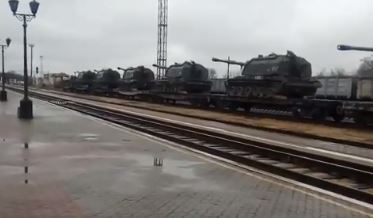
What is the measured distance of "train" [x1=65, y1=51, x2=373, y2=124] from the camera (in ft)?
90.0

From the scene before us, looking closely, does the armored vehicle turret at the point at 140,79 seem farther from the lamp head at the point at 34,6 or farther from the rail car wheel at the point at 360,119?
the rail car wheel at the point at 360,119

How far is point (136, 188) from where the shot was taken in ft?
30.1

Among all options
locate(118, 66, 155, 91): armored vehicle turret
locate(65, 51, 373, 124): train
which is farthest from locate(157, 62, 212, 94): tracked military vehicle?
locate(118, 66, 155, 91): armored vehicle turret

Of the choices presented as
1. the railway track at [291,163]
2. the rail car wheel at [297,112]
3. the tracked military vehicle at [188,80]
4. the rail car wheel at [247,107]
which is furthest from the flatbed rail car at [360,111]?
the tracked military vehicle at [188,80]

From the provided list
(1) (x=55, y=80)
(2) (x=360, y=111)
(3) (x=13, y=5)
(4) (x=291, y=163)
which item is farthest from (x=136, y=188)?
(1) (x=55, y=80)

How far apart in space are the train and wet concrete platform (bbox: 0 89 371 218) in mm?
13713

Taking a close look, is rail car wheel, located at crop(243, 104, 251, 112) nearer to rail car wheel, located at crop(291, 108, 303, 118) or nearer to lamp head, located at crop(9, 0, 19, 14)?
rail car wheel, located at crop(291, 108, 303, 118)

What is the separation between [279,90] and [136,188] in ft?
75.0

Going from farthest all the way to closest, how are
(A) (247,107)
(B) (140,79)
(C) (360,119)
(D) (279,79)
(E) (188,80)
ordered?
(B) (140,79)
(E) (188,80)
(A) (247,107)
(D) (279,79)
(C) (360,119)

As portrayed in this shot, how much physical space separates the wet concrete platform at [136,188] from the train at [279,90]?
13.7 meters

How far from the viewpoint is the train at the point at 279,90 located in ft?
90.0

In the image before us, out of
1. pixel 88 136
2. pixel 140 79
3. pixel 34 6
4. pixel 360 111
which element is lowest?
pixel 88 136

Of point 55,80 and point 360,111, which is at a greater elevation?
point 360,111

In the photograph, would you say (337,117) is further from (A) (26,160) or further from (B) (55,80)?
(B) (55,80)
